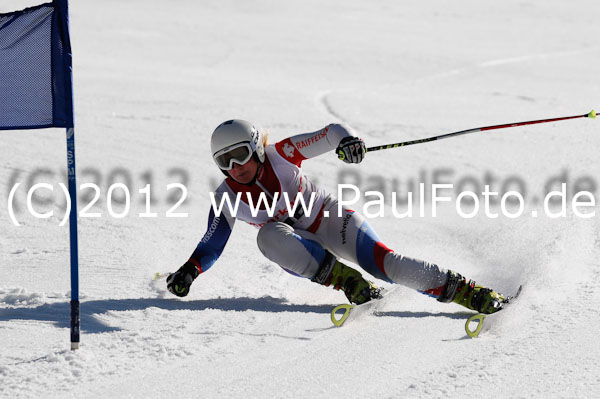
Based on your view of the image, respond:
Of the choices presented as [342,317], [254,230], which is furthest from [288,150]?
[254,230]

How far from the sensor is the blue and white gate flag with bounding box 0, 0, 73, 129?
3.83 metres

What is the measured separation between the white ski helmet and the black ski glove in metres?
0.68

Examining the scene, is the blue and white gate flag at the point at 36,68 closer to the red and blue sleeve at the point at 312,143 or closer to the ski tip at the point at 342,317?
the red and blue sleeve at the point at 312,143

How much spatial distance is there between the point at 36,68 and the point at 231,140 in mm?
1236

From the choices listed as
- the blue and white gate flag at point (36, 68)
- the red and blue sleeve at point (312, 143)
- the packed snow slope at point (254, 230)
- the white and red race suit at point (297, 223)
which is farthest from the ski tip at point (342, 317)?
the blue and white gate flag at point (36, 68)

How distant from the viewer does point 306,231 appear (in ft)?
16.7

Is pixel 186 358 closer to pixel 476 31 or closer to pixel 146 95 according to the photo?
pixel 146 95

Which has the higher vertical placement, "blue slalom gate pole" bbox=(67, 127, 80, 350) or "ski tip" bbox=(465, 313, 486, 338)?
"blue slalom gate pole" bbox=(67, 127, 80, 350)

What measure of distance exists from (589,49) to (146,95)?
1108cm

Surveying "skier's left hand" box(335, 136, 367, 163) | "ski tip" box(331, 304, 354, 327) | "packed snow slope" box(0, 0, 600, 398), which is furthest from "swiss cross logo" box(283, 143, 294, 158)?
"ski tip" box(331, 304, 354, 327)

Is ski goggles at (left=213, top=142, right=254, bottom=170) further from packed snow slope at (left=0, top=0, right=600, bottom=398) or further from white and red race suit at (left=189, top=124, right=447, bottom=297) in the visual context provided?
packed snow slope at (left=0, top=0, right=600, bottom=398)

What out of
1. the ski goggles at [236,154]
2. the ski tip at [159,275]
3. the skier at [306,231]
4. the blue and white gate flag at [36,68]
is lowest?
the ski tip at [159,275]

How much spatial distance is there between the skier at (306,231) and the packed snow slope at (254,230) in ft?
0.62

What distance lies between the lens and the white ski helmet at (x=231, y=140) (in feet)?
15.5
